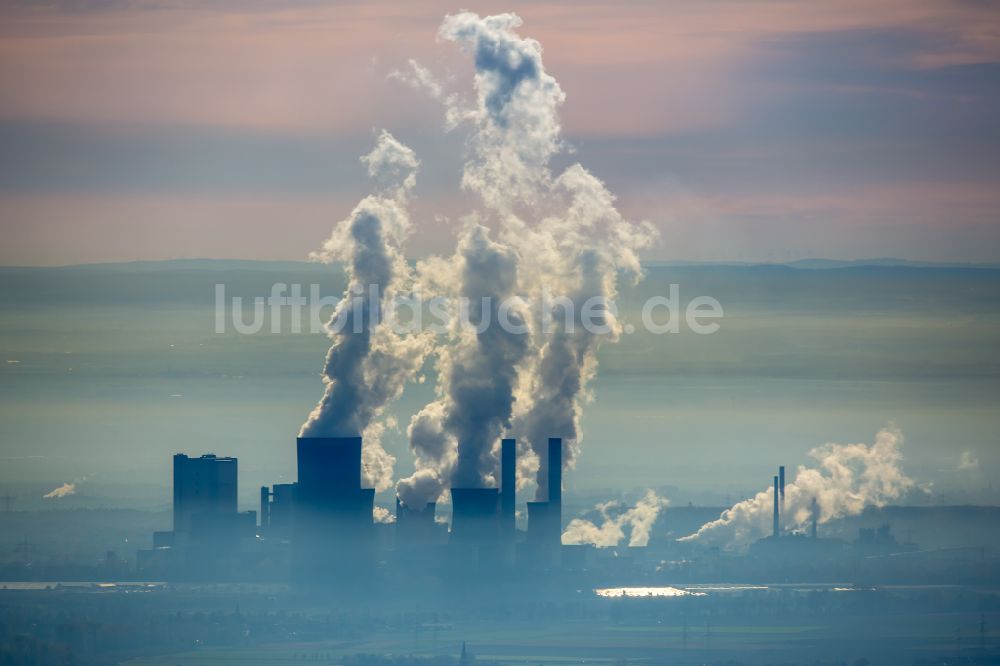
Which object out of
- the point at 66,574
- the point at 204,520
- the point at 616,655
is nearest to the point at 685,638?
the point at 616,655

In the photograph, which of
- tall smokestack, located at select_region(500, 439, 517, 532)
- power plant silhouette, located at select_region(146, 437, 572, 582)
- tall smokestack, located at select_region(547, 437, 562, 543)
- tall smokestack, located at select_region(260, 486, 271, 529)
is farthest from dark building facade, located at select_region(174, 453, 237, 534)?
tall smokestack, located at select_region(547, 437, 562, 543)

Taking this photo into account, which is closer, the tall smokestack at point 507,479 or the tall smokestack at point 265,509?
the tall smokestack at point 507,479

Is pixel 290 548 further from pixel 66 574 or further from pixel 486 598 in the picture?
pixel 66 574

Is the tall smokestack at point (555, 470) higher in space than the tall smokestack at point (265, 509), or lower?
higher

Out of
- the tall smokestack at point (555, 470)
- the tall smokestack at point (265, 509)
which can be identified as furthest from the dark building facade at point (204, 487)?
the tall smokestack at point (555, 470)

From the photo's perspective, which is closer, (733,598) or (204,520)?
(204,520)

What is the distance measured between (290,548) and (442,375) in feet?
59.2

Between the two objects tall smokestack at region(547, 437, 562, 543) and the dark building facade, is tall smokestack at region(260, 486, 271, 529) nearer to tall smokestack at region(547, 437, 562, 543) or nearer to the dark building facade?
the dark building facade

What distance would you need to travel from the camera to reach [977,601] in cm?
18650

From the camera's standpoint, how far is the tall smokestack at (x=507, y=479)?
15925 centimetres

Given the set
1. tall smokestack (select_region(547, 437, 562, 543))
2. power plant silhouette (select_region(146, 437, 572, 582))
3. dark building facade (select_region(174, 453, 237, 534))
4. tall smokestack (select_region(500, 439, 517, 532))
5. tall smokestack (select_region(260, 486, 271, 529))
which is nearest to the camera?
tall smokestack (select_region(500, 439, 517, 532))

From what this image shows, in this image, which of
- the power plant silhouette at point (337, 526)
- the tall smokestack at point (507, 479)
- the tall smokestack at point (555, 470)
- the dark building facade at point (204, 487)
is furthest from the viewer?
the dark building facade at point (204, 487)

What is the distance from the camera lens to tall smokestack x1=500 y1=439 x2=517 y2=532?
159250mm

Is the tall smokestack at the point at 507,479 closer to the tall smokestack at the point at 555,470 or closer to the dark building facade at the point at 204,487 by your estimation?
the tall smokestack at the point at 555,470
